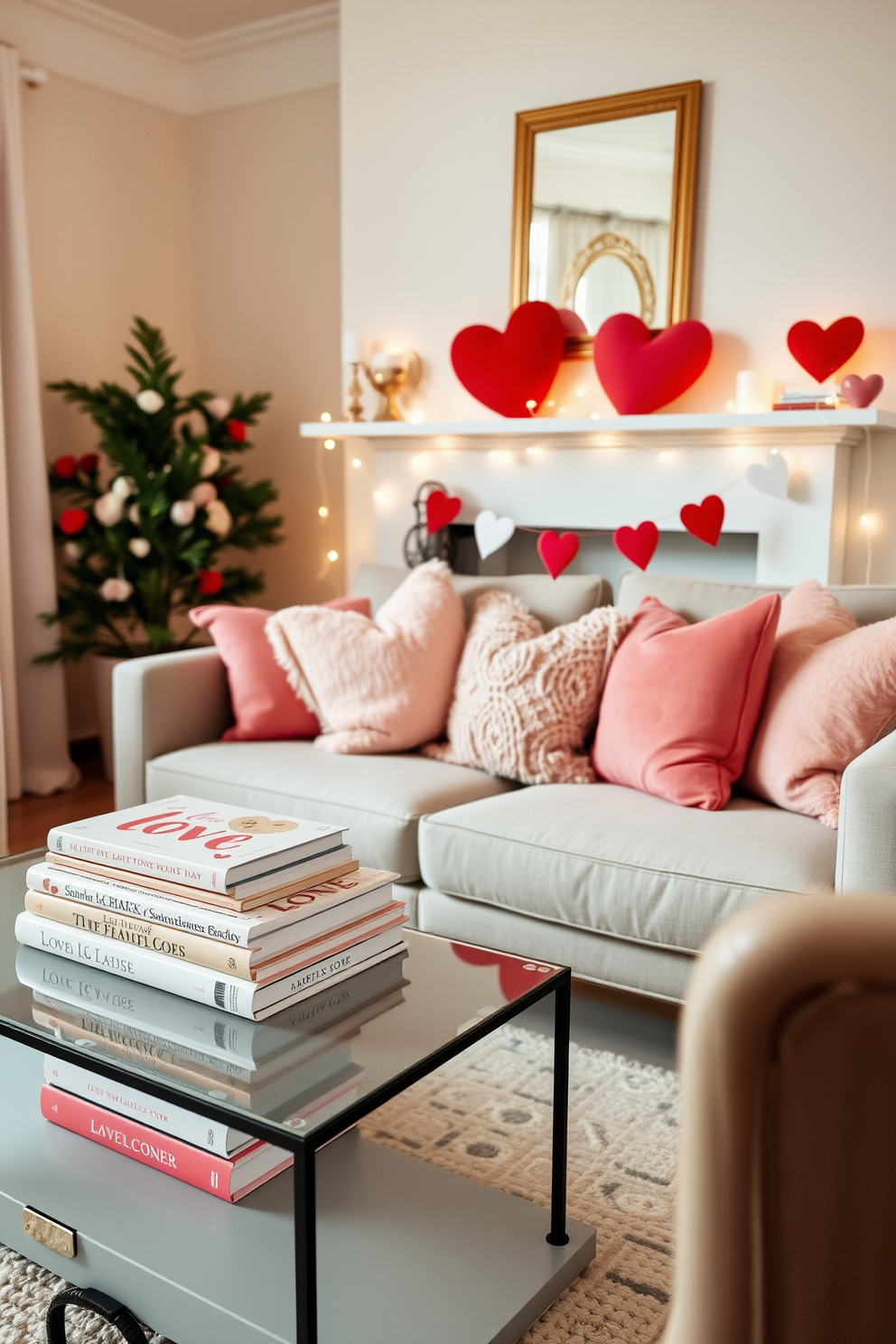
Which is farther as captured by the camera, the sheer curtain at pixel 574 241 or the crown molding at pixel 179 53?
the crown molding at pixel 179 53

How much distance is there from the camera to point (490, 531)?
3.56m

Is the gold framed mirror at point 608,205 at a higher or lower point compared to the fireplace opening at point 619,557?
higher

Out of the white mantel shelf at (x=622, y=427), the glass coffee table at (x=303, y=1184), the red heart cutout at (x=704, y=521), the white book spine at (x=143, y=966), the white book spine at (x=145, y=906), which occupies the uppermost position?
the white mantel shelf at (x=622, y=427)

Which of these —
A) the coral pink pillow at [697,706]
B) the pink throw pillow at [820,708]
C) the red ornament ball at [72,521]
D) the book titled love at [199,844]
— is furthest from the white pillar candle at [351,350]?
the book titled love at [199,844]

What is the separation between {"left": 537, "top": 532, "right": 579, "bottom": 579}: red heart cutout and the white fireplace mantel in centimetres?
43

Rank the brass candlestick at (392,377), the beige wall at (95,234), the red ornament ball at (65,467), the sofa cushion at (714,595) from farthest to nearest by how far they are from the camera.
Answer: the beige wall at (95,234) → the red ornament ball at (65,467) → the brass candlestick at (392,377) → the sofa cushion at (714,595)

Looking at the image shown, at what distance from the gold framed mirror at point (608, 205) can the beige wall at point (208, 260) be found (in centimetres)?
122

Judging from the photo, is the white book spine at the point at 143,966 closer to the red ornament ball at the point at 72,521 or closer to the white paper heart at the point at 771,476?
the white paper heart at the point at 771,476

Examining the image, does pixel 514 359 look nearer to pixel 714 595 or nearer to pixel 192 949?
pixel 714 595

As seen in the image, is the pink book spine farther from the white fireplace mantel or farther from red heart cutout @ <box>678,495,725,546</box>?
the white fireplace mantel

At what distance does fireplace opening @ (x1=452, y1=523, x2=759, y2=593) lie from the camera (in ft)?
11.7

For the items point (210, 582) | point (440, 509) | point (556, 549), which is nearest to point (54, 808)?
point (210, 582)

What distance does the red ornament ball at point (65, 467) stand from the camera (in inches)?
162

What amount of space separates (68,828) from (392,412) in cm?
259
